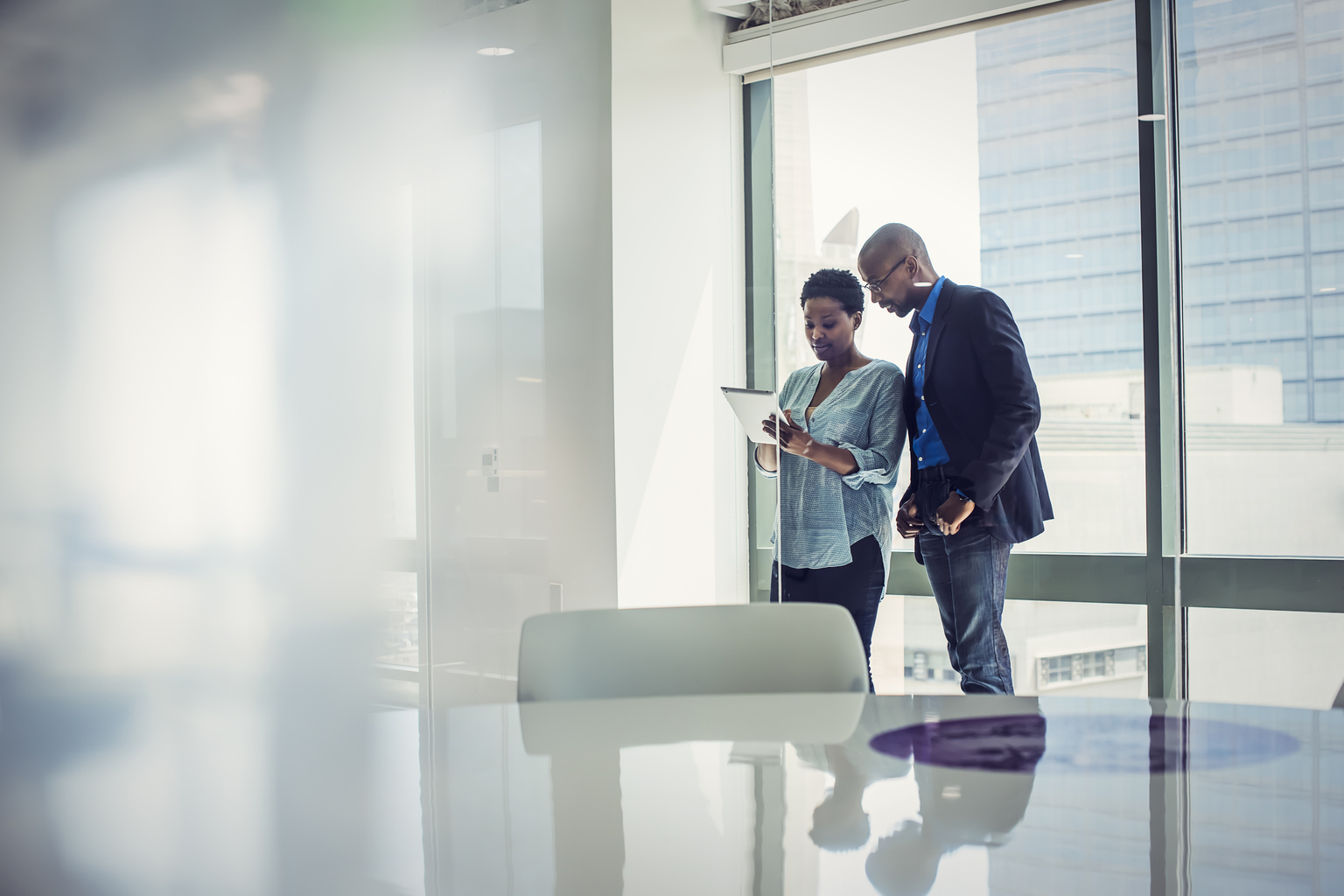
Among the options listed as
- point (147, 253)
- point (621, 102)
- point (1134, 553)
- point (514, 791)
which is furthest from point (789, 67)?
point (514, 791)

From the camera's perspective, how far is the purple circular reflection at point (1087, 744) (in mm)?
1008

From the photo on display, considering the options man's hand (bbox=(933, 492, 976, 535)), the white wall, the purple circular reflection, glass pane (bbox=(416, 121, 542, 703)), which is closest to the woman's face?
the white wall

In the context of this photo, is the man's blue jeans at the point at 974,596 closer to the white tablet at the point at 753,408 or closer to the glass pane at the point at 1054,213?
the glass pane at the point at 1054,213

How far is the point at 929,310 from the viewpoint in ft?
12.4

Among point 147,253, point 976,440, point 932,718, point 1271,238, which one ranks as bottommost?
point 932,718

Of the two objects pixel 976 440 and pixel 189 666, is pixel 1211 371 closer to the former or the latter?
pixel 976 440

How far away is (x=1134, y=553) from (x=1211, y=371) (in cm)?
73

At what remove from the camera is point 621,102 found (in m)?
3.95

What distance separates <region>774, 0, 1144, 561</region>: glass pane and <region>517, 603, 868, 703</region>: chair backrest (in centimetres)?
219

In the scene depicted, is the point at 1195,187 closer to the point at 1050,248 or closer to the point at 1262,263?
the point at 1262,263

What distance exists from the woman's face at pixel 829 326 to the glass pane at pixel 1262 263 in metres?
1.26

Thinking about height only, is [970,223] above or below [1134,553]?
above

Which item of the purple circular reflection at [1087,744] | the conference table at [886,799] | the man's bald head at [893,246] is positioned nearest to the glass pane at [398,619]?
the conference table at [886,799]

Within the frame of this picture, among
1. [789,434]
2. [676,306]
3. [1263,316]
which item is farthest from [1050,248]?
[676,306]
